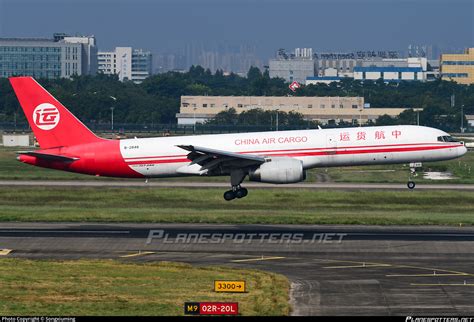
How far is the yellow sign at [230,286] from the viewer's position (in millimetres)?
41344

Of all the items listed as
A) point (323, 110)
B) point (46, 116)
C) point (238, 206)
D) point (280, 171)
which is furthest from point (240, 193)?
point (323, 110)

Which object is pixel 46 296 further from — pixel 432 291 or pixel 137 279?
pixel 432 291

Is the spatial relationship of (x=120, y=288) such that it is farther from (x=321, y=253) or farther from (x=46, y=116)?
(x=46, y=116)

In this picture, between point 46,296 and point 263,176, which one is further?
point 263,176

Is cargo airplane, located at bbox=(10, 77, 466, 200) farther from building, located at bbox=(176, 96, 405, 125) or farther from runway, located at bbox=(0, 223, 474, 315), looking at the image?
building, located at bbox=(176, 96, 405, 125)

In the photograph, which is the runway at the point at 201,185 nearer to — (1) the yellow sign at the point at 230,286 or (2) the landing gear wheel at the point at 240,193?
(2) the landing gear wheel at the point at 240,193

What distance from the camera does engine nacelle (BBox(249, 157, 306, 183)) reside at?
62.8 m

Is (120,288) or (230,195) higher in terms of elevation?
(230,195)

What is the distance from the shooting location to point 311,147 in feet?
212

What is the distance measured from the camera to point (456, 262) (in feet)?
162

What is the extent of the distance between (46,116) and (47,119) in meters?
0.21

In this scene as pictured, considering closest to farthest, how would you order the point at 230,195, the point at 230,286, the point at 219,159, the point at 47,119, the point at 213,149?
the point at 230,286
the point at 213,149
the point at 219,159
the point at 230,195
the point at 47,119

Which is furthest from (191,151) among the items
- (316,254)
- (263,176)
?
(316,254)

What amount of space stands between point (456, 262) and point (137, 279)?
15400 millimetres
